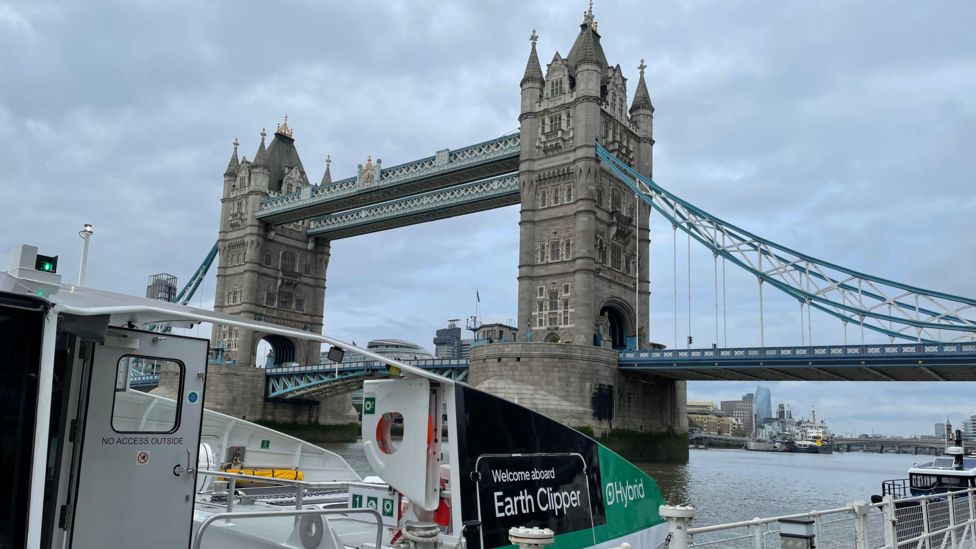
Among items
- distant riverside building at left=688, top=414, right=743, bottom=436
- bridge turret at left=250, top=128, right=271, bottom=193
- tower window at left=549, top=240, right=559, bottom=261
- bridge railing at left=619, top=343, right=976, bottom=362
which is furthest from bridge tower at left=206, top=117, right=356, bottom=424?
distant riverside building at left=688, top=414, right=743, bottom=436

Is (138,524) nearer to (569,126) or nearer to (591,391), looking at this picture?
(591,391)

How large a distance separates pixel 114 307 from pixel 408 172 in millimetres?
56226

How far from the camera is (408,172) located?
60156mm

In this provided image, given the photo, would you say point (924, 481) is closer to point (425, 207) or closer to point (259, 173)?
point (425, 207)

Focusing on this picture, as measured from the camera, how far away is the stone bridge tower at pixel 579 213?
155ft

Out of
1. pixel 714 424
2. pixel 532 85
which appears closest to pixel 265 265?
pixel 532 85

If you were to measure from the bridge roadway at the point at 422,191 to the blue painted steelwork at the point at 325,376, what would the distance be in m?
12.2

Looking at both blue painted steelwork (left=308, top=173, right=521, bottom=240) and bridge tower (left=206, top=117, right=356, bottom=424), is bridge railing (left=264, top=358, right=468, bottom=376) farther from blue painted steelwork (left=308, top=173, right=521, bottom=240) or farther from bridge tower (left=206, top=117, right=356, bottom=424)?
blue painted steelwork (left=308, top=173, right=521, bottom=240)

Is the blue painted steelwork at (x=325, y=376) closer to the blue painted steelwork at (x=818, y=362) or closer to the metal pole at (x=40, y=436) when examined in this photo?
the blue painted steelwork at (x=818, y=362)

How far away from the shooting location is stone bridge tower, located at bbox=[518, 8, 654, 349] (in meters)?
47.2

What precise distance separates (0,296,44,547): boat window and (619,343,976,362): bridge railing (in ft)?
139

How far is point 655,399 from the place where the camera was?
161 feet

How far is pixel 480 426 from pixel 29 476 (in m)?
4.04

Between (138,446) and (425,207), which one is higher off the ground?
(425,207)
